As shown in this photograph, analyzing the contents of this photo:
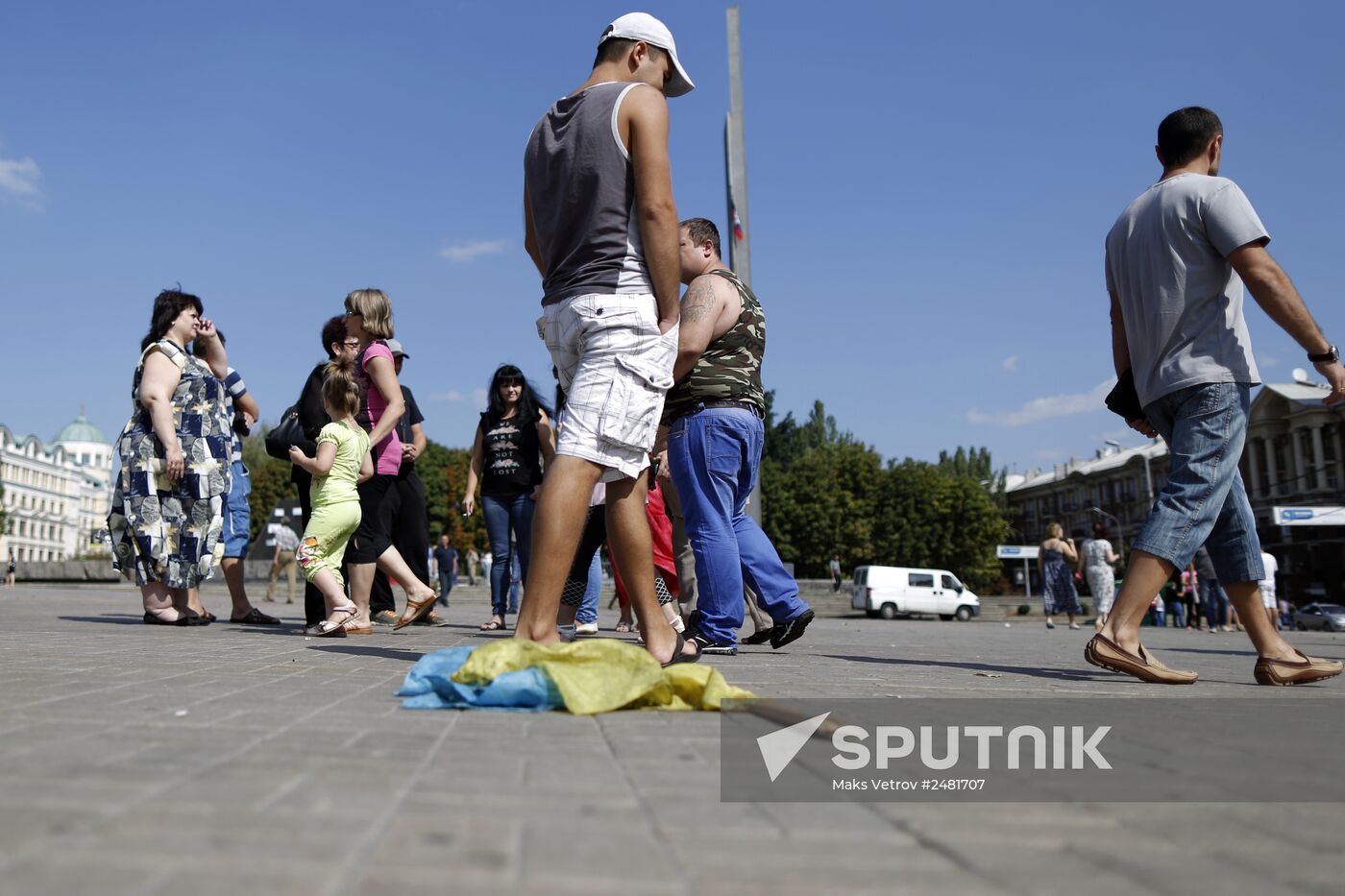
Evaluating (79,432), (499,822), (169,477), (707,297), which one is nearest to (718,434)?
(707,297)

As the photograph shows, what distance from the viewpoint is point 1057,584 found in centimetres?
1911

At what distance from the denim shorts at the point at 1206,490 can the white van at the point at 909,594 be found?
39.5 meters

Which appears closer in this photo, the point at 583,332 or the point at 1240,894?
the point at 1240,894

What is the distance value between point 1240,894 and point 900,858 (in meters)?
0.42

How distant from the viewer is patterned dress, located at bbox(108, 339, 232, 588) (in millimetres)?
7527

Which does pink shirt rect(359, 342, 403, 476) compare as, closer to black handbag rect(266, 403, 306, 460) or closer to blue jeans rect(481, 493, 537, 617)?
black handbag rect(266, 403, 306, 460)

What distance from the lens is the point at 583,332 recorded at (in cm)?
404

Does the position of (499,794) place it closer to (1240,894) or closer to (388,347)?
(1240,894)

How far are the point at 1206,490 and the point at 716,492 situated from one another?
2130 millimetres

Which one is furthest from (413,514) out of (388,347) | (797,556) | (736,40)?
(797,556)

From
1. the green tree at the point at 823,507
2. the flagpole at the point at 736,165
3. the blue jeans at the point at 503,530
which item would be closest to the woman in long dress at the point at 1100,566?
the flagpole at the point at 736,165

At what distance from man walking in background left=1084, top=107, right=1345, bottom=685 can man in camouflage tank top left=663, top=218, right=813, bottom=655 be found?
1692 mm

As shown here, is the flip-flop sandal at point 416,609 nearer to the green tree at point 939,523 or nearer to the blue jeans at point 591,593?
the blue jeans at point 591,593

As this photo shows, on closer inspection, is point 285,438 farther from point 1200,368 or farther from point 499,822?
point 499,822
